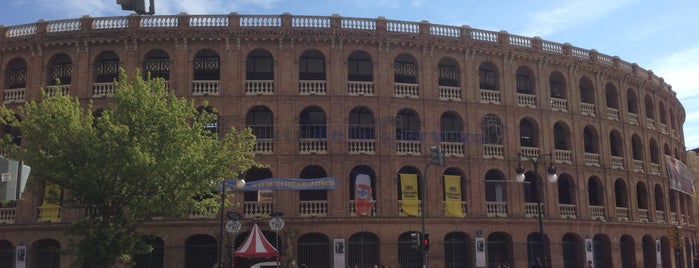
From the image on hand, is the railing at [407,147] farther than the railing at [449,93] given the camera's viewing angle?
No

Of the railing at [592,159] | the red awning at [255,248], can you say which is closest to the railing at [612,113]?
the railing at [592,159]

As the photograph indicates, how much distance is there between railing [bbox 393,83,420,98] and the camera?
3856 cm

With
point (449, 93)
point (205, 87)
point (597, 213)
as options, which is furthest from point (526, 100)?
point (205, 87)

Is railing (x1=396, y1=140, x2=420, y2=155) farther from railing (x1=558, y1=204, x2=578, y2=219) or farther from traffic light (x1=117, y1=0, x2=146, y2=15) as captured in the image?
traffic light (x1=117, y1=0, x2=146, y2=15)

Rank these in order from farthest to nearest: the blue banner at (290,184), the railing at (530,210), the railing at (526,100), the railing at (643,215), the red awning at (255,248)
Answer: the railing at (643,215), the railing at (526,100), the railing at (530,210), the blue banner at (290,184), the red awning at (255,248)

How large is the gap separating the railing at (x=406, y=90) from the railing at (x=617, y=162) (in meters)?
15.4

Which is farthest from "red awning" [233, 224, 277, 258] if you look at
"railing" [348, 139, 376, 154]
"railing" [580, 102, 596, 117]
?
"railing" [580, 102, 596, 117]

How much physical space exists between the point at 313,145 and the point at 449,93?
892cm

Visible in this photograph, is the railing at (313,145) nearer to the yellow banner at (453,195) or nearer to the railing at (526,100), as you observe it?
the yellow banner at (453,195)

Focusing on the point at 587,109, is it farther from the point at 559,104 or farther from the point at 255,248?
the point at 255,248

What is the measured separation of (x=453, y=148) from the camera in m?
38.8

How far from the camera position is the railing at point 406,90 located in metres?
38.6

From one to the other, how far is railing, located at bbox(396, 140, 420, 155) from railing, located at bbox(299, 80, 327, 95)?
17.3 ft

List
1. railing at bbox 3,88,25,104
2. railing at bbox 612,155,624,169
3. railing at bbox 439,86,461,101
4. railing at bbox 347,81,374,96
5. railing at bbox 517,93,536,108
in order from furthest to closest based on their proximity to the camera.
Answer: railing at bbox 612,155,624,169, railing at bbox 517,93,536,108, railing at bbox 439,86,461,101, railing at bbox 347,81,374,96, railing at bbox 3,88,25,104
